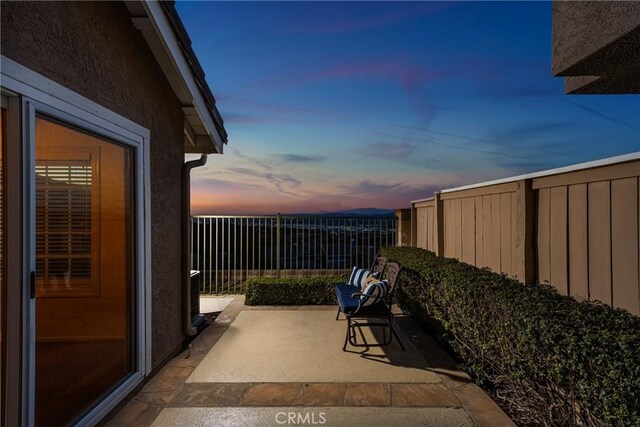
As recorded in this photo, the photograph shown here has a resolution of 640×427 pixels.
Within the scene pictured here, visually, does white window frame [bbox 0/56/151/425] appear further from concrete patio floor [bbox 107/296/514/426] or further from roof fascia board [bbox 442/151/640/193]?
roof fascia board [bbox 442/151/640/193]

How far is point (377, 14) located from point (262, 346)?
17.8 feet

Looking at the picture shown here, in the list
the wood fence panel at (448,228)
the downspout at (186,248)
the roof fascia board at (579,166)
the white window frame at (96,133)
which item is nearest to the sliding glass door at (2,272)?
the white window frame at (96,133)

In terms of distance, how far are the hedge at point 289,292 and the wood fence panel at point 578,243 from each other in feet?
13.2

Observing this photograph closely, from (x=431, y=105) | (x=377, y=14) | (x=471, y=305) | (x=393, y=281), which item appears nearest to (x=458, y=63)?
(x=431, y=105)

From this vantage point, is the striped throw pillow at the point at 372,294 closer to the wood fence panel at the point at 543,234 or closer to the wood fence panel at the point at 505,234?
the wood fence panel at the point at 505,234

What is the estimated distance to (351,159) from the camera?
8.99 m

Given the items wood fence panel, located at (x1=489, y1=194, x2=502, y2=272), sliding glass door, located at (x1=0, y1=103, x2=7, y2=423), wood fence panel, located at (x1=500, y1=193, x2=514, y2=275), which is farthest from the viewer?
wood fence panel, located at (x1=489, y1=194, x2=502, y2=272)

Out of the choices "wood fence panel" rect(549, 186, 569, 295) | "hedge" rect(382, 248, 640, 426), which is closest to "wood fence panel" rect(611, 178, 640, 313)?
"hedge" rect(382, 248, 640, 426)

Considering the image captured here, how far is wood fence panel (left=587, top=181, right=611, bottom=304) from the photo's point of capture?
7.36 ft

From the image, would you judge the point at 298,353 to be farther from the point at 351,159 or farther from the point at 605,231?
the point at 351,159

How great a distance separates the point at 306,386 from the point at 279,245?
4.35 metres

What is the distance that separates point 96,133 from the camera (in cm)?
260

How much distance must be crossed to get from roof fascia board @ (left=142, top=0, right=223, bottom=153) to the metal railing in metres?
2.95

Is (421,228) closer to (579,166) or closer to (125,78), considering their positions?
(579,166)
